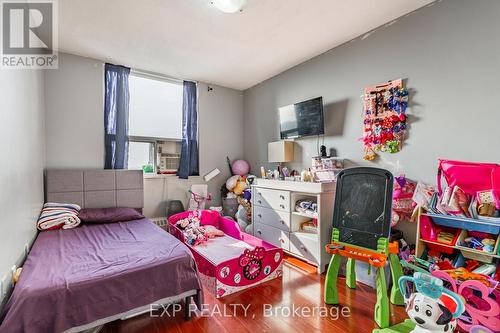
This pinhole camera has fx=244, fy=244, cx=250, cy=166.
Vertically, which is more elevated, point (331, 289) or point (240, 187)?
point (240, 187)

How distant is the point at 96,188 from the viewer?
3246 mm

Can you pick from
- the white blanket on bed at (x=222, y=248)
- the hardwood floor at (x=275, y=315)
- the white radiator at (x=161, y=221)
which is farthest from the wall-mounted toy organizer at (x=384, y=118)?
the white radiator at (x=161, y=221)

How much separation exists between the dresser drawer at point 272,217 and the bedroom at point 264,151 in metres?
0.02

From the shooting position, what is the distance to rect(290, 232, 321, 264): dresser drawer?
8.92ft

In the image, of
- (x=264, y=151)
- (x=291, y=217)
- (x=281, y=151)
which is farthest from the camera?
(x=264, y=151)

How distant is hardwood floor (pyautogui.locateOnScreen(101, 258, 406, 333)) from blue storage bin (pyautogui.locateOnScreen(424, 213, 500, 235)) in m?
0.80

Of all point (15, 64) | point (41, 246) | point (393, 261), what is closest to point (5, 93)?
point (15, 64)

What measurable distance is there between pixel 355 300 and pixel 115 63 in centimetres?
410

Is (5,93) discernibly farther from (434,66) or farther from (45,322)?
(434,66)

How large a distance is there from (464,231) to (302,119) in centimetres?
208

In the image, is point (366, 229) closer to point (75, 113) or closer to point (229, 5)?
point (229, 5)

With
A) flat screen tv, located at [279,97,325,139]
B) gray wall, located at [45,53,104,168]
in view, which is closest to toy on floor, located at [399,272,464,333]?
flat screen tv, located at [279,97,325,139]

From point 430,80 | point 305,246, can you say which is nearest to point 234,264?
point 305,246

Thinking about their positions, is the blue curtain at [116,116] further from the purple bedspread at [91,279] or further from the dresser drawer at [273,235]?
the dresser drawer at [273,235]
